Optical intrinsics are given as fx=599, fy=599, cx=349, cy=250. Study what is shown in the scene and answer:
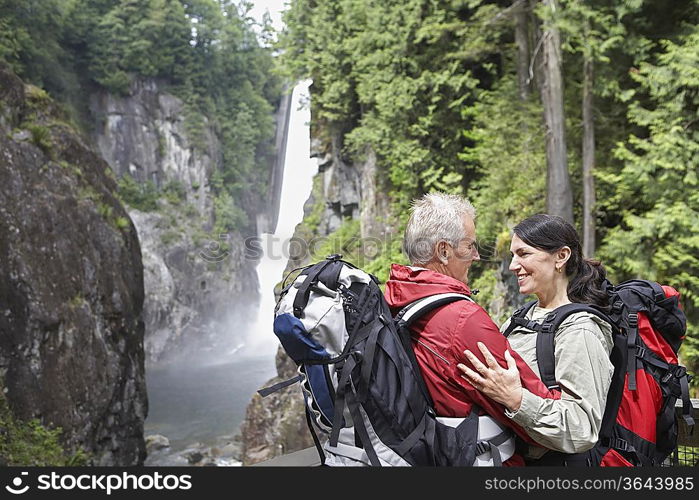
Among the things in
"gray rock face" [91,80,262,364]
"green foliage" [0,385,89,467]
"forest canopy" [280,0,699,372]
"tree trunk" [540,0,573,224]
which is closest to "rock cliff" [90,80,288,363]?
"gray rock face" [91,80,262,364]

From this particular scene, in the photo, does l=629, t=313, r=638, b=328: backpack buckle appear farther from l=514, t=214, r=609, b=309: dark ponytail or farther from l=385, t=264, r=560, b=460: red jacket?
l=385, t=264, r=560, b=460: red jacket

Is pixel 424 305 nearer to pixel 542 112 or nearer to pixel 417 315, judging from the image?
pixel 417 315

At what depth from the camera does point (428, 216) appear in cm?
184

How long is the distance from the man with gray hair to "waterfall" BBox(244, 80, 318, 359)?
96.2 ft

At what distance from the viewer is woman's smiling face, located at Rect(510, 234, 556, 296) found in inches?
74.7

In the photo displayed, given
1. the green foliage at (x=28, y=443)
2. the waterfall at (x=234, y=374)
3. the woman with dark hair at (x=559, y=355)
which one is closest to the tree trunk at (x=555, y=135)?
the woman with dark hair at (x=559, y=355)

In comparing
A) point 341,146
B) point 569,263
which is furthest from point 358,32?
point 569,263

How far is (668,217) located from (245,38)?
128 feet

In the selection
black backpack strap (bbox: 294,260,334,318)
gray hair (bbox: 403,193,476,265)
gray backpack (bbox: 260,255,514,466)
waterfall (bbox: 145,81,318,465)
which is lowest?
waterfall (bbox: 145,81,318,465)

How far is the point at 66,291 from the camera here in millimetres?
10281

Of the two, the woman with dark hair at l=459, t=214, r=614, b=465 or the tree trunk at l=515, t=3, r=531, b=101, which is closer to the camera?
the woman with dark hair at l=459, t=214, r=614, b=465

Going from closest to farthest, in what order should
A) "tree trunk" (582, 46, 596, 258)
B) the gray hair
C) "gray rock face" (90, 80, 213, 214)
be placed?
the gray hair, "tree trunk" (582, 46, 596, 258), "gray rock face" (90, 80, 213, 214)

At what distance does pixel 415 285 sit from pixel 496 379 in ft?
1.14

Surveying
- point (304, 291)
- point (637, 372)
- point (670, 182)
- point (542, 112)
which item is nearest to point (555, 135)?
point (542, 112)
